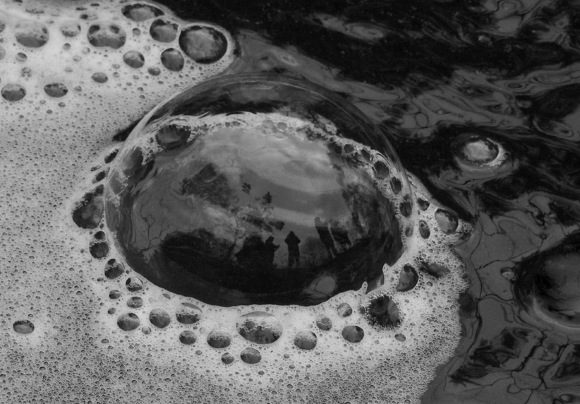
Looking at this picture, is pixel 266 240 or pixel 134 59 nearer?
pixel 266 240

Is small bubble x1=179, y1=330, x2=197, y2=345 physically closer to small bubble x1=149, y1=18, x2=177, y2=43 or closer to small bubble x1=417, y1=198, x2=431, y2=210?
small bubble x1=417, y1=198, x2=431, y2=210

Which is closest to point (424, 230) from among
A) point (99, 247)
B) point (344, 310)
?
point (344, 310)

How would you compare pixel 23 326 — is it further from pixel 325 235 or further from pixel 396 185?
pixel 396 185

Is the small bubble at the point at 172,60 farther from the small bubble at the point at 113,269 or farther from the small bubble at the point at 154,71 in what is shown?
the small bubble at the point at 113,269

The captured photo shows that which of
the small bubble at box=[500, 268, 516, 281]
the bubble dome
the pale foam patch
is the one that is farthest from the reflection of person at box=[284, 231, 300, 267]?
the small bubble at box=[500, 268, 516, 281]

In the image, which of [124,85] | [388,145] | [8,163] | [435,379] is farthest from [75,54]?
[435,379]

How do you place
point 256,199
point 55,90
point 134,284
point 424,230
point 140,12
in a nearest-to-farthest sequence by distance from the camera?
point 256,199
point 134,284
point 424,230
point 55,90
point 140,12
